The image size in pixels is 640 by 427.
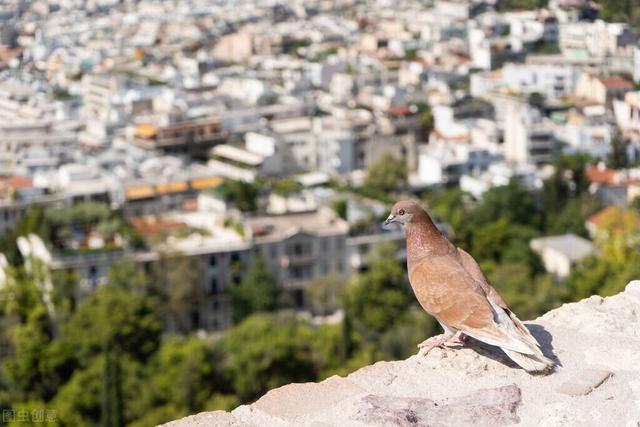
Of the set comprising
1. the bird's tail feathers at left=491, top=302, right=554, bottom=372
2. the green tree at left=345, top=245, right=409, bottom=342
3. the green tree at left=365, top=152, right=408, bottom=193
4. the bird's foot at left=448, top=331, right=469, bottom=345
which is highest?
the bird's tail feathers at left=491, top=302, right=554, bottom=372

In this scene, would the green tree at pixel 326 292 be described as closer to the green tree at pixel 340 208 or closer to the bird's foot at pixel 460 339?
the green tree at pixel 340 208

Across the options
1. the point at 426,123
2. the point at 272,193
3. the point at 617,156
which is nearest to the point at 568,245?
the point at 272,193

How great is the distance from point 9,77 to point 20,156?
4292 millimetres

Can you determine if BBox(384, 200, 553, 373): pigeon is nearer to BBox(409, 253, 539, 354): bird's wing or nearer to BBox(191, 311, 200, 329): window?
BBox(409, 253, 539, 354): bird's wing

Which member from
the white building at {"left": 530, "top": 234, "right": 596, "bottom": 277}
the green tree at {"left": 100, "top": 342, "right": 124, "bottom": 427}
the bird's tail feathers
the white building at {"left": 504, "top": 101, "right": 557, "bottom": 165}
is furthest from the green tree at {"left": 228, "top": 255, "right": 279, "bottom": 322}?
the bird's tail feathers

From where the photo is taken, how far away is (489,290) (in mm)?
1717

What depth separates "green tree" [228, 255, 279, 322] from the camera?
10211 millimetres

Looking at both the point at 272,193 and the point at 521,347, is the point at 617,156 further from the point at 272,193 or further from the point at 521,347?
the point at 521,347

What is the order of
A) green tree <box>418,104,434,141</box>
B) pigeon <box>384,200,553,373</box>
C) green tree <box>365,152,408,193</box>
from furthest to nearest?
green tree <box>418,104,434,141</box> < green tree <box>365,152,408,193</box> < pigeon <box>384,200,553,373</box>

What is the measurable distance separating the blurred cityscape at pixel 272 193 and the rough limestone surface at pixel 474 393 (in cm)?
520

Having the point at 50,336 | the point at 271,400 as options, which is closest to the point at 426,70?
the point at 50,336

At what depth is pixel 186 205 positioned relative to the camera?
40.9 feet

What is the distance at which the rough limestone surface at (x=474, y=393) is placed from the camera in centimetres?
151

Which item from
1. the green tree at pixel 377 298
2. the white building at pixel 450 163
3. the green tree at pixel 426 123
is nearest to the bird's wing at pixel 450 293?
the green tree at pixel 377 298
